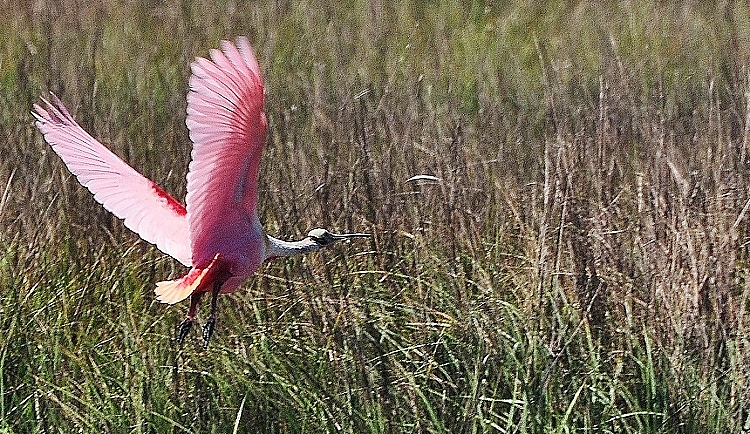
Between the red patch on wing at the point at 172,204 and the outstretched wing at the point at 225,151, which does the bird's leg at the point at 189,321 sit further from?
the red patch on wing at the point at 172,204

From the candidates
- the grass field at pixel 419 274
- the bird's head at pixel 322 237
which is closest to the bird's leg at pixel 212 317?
the bird's head at pixel 322 237

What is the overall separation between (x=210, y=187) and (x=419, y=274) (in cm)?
94

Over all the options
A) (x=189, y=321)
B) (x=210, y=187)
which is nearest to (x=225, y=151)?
(x=210, y=187)

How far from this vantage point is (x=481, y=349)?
2834 mm

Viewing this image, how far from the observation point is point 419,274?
3129 millimetres

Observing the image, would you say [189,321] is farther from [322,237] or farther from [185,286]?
[322,237]

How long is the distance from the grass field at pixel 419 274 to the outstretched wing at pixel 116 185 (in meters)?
0.39

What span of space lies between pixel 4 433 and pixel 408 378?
83cm

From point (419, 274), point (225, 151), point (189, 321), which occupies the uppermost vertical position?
point (225, 151)

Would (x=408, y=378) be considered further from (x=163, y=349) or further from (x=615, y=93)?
(x=615, y=93)

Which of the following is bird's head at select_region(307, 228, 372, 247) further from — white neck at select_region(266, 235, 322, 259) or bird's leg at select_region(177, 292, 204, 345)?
bird's leg at select_region(177, 292, 204, 345)

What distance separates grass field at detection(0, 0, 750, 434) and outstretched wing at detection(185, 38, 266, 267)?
585 mm

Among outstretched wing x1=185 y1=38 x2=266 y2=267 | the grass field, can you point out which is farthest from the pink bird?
the grass field

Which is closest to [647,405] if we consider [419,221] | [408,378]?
[408,378]
